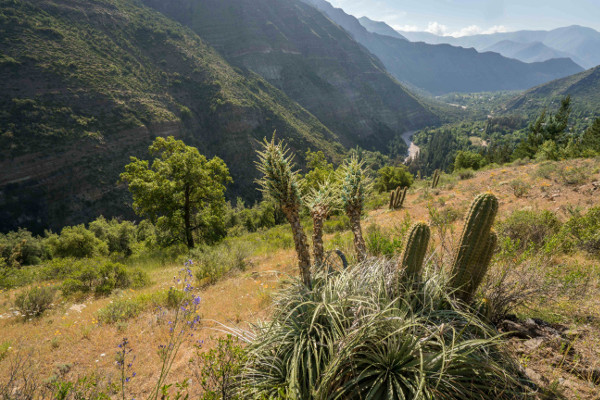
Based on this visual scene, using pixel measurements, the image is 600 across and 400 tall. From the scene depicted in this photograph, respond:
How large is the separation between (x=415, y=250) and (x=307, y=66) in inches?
6396

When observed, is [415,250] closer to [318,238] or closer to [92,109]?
[318,238]

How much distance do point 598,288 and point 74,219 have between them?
5151 centimetres

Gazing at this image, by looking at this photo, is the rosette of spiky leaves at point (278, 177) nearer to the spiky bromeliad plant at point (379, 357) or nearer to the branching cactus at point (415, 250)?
the spiky bromeliad plant at point (379, 357)

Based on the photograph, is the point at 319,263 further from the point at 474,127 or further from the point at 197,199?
the point at 474,127

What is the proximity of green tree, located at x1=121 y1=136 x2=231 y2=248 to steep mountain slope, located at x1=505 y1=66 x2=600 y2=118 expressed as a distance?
662ft

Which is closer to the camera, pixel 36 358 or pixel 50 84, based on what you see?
pixel 36 358

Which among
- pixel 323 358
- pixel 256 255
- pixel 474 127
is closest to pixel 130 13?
pixel 256 255

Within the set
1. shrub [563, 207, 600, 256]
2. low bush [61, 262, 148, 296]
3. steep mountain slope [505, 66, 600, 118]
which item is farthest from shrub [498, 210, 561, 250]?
steep mountain slope [505, 66, 600, 118]

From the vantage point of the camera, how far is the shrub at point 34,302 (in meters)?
5.49

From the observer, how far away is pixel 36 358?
143 inches

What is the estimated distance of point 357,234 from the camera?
389cm

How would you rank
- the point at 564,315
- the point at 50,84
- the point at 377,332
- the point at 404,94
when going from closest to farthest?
the point at 377,332
the point at 564,315
the point at 50,84
the point at 404,94

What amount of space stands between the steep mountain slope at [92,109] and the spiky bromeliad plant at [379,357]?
46835 mm

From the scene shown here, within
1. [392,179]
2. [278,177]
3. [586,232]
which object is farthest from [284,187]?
[392,179]
